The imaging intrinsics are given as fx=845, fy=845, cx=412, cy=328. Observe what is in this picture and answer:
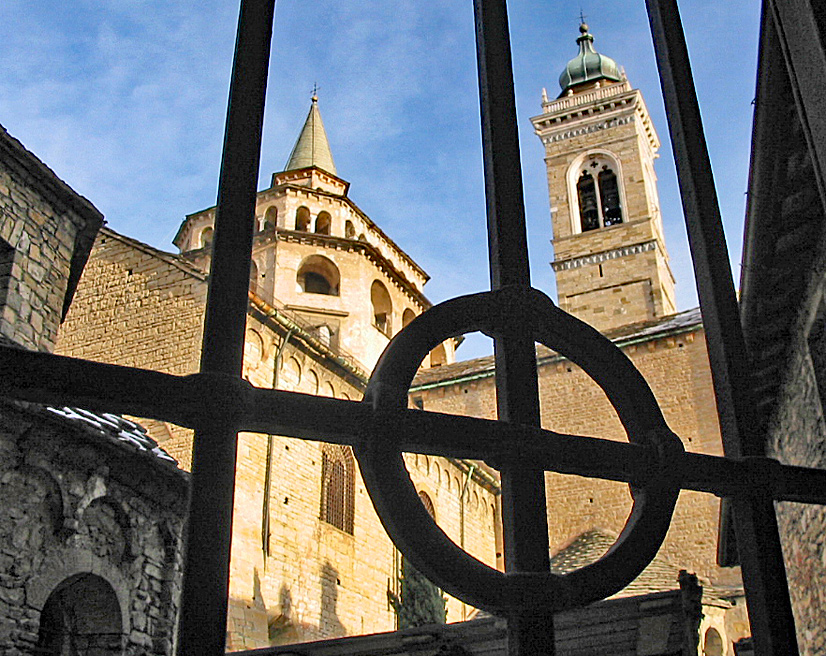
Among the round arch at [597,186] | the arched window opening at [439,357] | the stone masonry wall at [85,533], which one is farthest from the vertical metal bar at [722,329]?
the round arch at [597,186]

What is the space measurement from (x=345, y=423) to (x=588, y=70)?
144 feet

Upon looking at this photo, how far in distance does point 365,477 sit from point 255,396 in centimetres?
21

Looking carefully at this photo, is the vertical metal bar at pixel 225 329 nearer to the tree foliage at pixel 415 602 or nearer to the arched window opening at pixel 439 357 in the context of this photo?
the tree foliage at pixel 415 602

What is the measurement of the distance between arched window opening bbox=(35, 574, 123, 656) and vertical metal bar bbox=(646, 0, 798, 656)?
7437mm

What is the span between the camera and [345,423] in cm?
131

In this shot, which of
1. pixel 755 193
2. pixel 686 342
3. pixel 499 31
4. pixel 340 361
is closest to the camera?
pixel 499 31

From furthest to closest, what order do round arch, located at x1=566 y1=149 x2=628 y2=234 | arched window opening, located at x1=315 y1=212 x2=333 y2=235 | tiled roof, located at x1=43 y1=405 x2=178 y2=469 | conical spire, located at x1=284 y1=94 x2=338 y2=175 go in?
round arch, located at x1=566 y1=149 x2=628 y2=234, conical spire, located at x1=284 y1=94 x2=338 y2=175, arched window opening, located at x1=315 y1=212 x2=333 y2=235, tiled roof, located at x1=43 y1=405 x2=178 y2=469

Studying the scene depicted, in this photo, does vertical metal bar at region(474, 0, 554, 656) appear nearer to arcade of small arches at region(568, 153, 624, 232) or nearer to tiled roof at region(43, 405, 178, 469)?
tiled roof at region(43, 405, 178, 469)

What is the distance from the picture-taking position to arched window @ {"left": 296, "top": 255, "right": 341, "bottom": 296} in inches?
1062

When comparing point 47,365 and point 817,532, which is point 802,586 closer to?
point 817,532

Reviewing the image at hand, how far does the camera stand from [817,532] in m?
6.54

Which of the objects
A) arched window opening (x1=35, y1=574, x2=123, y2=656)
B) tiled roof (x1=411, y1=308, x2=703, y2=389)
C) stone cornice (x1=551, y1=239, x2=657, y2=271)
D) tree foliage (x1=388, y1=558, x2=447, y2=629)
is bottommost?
arched window opening (x1=35, y1=574, x2=123, y2=656)

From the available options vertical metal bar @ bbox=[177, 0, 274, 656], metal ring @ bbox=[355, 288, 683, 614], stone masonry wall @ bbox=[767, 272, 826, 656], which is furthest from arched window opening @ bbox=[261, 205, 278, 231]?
metal ring @ bbox=[355, 288, 683, 614]

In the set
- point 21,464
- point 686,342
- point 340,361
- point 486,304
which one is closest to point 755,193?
point 486,304
